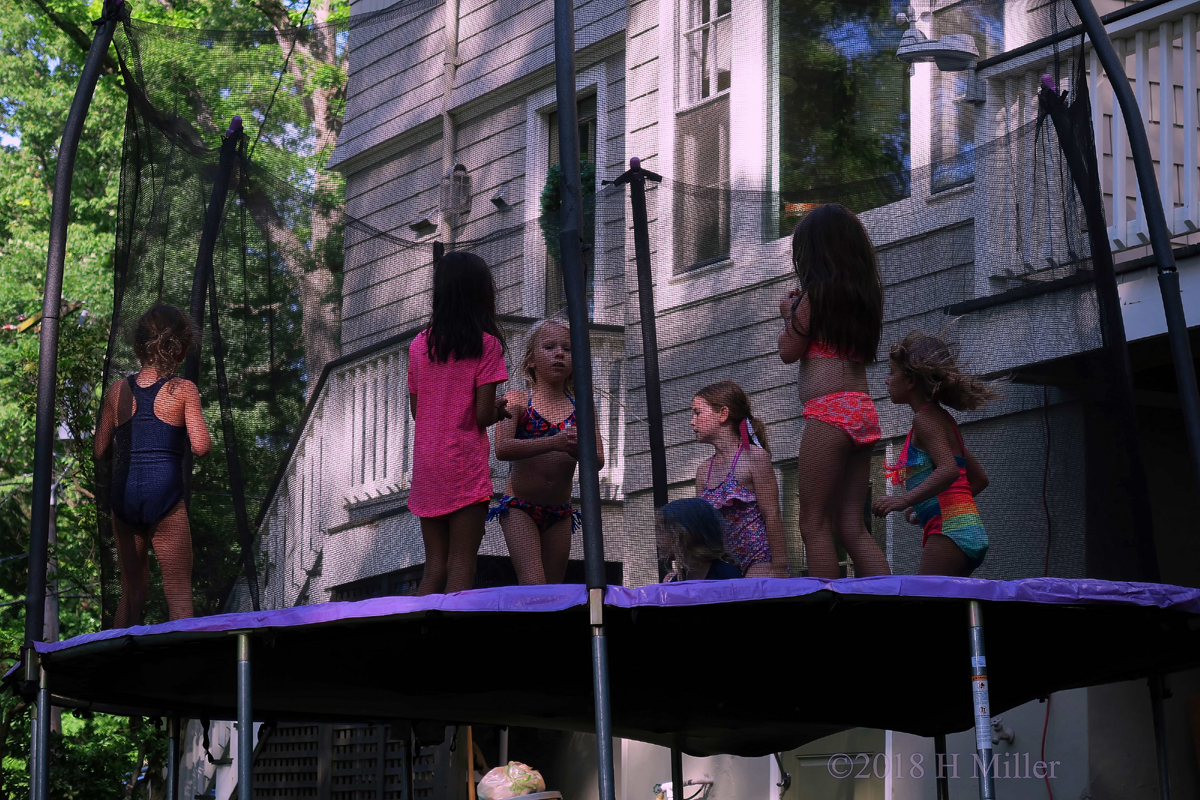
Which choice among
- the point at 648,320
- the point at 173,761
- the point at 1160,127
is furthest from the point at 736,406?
the point at 173,761

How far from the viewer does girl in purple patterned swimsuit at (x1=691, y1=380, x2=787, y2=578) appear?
14.7 feet

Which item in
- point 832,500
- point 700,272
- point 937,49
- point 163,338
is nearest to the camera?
point 832,500

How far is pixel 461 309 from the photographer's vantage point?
15.4 ft

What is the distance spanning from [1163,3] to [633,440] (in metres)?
3.28

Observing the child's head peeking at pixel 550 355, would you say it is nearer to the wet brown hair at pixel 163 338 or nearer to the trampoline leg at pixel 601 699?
the trampoline leg at pixel 601 699

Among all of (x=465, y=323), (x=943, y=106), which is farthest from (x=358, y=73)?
(x=943, y=106)

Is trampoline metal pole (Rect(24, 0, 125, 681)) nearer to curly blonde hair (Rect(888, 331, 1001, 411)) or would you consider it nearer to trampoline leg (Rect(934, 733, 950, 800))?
curly blonde hair (Rect(888, 331, 1001, 411))

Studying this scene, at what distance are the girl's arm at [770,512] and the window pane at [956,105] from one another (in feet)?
3.97

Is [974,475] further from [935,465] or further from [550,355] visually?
[550,355]

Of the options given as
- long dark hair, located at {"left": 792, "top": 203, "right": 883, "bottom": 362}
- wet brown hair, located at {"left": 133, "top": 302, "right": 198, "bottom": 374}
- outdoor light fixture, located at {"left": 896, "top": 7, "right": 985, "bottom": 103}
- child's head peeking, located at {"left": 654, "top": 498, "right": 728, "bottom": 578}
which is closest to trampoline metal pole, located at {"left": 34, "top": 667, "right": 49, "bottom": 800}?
wet brown hair, located at {"left": 133, "top": 302, "right": 198, "bottom": 374}

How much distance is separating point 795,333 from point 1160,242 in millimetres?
1765

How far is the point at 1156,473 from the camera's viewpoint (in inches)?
264

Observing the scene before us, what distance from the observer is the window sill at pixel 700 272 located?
4.87 metres

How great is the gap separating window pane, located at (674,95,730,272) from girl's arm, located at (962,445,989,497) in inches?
43.1
